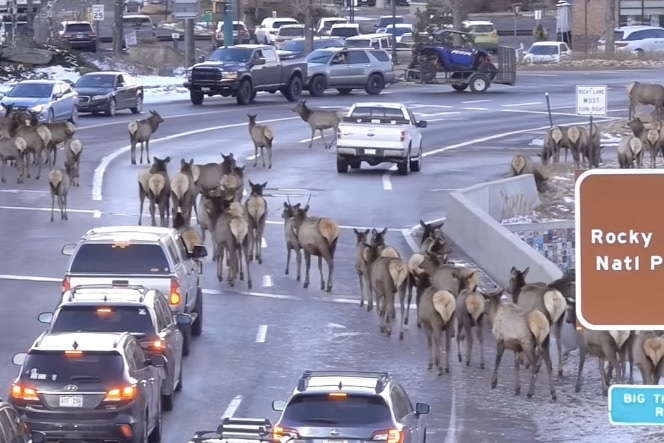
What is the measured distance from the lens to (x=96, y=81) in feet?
165

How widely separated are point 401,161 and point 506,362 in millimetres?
17118

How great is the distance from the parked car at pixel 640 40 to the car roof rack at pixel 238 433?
207 feet

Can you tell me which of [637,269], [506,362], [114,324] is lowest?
[506,362]

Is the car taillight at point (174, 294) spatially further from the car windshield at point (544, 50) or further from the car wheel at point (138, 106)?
the car windshield at point (544, 50)

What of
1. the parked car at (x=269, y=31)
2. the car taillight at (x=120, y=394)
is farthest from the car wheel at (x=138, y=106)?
the car taillight at (x=120, y=394)

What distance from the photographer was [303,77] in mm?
56406

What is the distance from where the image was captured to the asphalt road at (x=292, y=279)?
1794 cm

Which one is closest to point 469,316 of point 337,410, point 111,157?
point 337,410

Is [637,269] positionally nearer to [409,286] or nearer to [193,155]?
[409,286]

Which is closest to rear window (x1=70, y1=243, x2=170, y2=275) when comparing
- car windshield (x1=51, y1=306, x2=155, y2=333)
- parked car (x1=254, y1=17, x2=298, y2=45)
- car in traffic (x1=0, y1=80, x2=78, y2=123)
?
car windshield (x1=51, y1=306, x2=155, y2=333)

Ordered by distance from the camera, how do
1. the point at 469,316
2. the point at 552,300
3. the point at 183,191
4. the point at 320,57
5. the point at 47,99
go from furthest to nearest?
the point at 320,57, the point at 47,99, the point at 183,191, the point at 469,316, the point at 552,300

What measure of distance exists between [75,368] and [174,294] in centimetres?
495

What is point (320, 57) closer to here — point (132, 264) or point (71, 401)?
point (132, 264)

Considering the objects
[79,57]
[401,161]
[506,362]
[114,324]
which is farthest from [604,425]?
[79,57]
